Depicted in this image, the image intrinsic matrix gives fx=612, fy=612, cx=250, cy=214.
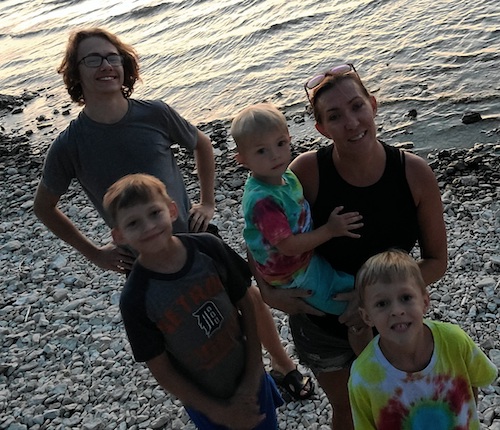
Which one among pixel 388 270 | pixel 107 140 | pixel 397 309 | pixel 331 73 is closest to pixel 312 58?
pixel 107 140

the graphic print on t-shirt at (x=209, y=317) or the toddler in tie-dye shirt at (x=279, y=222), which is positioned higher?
the toddler in tie-dye shirt at (x=279, y=222)

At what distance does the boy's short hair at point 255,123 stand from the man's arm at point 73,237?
1.53 meters

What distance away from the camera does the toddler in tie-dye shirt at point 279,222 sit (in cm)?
319

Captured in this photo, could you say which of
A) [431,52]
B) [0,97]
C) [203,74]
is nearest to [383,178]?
[431,52]

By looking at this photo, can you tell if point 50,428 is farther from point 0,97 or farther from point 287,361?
point 0,97

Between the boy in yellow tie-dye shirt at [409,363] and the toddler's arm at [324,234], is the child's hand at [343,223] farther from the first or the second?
the boy in yellow tie-dye shirt at [409,363]

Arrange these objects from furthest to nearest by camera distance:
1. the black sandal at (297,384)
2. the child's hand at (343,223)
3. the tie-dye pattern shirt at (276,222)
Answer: the black sandal at (297,384), the tie-dye pattern shirt at (276,222), the child's hand at (343,223)

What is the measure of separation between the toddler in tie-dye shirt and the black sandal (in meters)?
2.03

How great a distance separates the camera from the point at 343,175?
3189 millimetres

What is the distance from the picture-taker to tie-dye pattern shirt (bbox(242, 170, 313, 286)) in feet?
10.5

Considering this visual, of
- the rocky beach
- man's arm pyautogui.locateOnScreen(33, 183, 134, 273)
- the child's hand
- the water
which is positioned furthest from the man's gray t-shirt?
the water

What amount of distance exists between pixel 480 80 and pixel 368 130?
10615 mm

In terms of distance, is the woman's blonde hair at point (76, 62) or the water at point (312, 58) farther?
the water at point (312, 58)

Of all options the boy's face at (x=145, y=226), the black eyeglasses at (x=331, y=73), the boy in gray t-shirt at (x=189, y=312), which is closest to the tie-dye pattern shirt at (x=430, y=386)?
the boy in gray t-shirt at (x=189, y=312)
